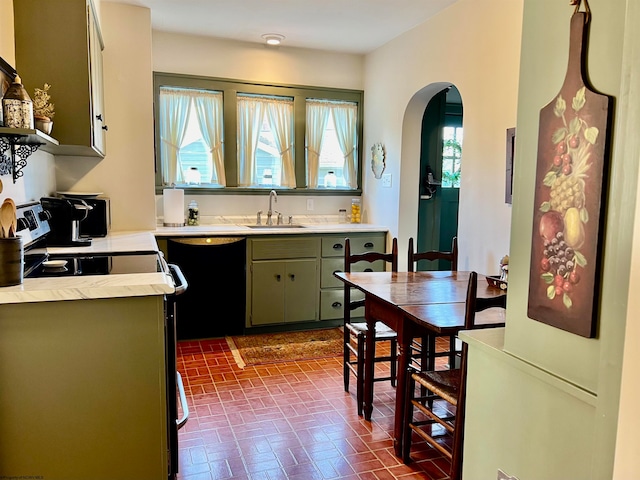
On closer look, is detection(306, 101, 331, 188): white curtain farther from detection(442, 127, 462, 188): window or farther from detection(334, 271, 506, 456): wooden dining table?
detection(334, 271, 506, 456): wooden dining table

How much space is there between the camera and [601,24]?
94cm

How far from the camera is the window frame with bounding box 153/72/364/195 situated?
4.21 m

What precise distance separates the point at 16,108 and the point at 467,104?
104 inches

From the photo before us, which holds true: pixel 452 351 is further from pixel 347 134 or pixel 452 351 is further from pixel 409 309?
pixel 347 134

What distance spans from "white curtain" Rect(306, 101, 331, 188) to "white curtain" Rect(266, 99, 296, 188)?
171mm

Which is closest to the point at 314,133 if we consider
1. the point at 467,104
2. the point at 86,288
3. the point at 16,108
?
the point at 467,104

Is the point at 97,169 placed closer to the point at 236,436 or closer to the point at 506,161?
the point at 236,436

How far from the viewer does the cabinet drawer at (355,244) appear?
4.21 m

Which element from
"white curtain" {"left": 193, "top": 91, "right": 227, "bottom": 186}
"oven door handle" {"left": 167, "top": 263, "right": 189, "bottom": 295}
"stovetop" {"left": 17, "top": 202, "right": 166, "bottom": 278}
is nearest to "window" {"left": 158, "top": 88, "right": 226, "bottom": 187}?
"white curtain" {"left": 193, "top": 91, "right": 227, "bottom": 186}

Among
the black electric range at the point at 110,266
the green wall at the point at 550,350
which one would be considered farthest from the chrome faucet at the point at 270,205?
the green wall at the point at 550,350

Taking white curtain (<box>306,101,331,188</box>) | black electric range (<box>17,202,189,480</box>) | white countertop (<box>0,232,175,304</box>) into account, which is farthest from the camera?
white curtain (<box>306,101,331,188</box>)

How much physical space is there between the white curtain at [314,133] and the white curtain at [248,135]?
A: 1.60ft

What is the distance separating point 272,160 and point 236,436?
2.82 metres

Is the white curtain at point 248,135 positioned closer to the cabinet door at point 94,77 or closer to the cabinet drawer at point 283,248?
the cabinet drawer at point 283,248
